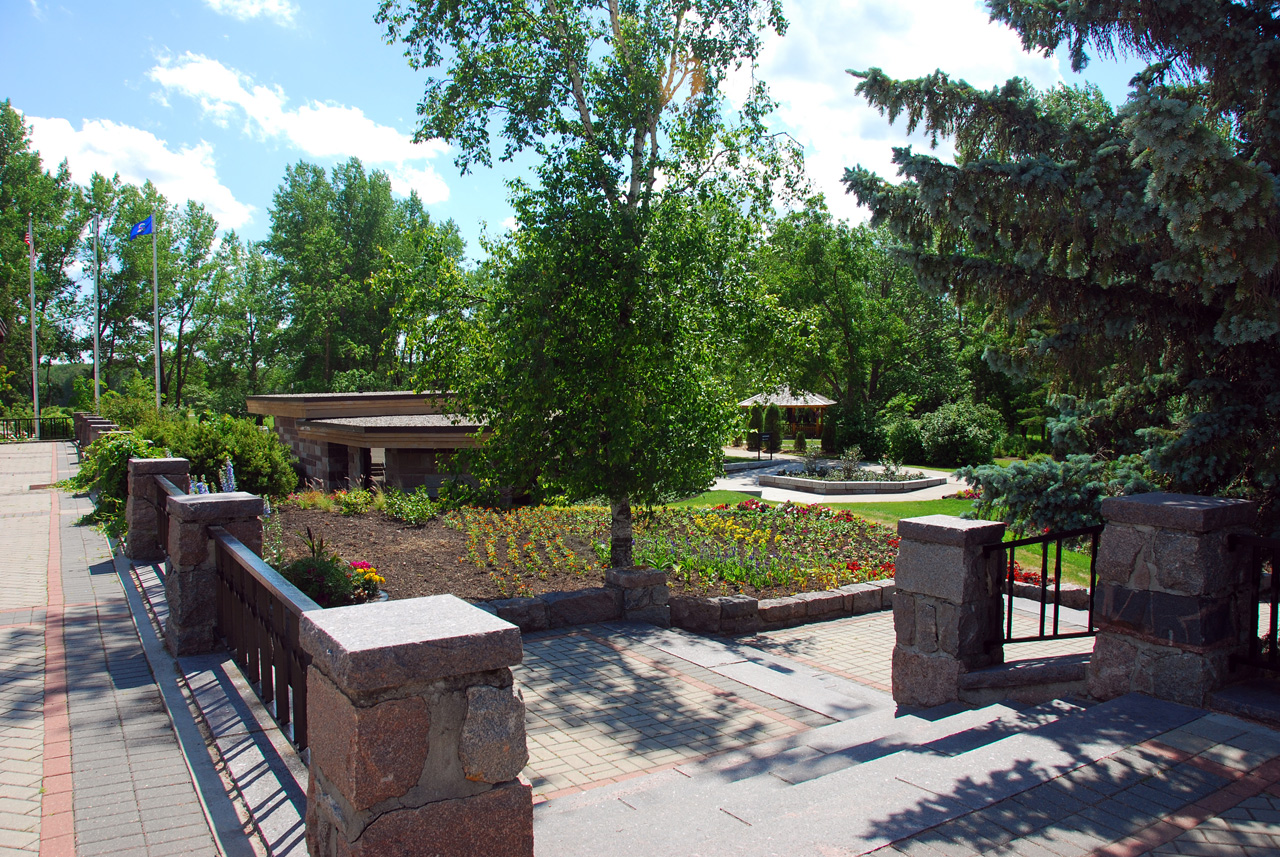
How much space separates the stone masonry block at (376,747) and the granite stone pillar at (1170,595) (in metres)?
4.09

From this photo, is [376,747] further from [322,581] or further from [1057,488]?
[1057,488]

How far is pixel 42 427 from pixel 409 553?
122 feet

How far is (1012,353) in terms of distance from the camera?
6918 millimetres

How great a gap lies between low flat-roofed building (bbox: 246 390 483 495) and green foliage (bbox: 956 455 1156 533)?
898 cm

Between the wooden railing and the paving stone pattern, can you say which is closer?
the paving stone pattern

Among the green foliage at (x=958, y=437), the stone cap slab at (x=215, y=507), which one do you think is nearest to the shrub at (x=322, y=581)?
the stone cap slab at (x=215, y=507)

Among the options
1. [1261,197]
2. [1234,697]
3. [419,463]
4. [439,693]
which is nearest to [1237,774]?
[1234,697]

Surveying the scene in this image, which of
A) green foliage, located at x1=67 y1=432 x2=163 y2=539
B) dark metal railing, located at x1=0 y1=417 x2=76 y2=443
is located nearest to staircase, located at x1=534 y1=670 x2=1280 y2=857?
green foliage, located at x1=67 y1=432 x2=163 y2=539

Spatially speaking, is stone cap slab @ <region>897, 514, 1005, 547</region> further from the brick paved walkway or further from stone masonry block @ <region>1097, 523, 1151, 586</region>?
the brick paved walkway

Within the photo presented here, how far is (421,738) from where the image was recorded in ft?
7.86

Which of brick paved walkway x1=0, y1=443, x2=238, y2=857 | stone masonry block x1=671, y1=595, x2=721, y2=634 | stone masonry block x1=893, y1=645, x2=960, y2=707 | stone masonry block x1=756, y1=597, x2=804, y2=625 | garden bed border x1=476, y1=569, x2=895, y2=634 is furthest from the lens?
stone masonry block x1=756, y1=597, x2=804, y2=625

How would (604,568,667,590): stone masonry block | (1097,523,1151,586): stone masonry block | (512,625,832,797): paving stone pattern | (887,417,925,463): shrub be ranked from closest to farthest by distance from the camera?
(1097,523,1151,586): stone masonry block, (512,625,832,797): paving stone pattern, (604,568,667,590): stone masonry block, (887,417,925,463): shrub

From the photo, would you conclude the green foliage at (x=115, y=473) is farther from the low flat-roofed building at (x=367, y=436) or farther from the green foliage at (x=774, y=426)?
the green foliage at (x=774, y=426)

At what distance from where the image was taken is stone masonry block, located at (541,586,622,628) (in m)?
8.03
